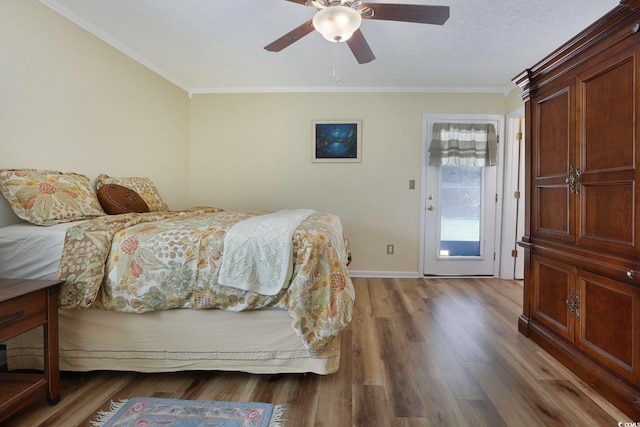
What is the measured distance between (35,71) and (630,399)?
3759 millimetres

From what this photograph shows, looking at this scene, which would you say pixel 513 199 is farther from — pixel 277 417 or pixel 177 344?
pixel 177 344

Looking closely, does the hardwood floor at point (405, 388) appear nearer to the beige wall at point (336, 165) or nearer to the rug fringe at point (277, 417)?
the rug fringe at point (277, 417)

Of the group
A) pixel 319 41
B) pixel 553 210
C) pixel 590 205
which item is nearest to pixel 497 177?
pixel 553 210

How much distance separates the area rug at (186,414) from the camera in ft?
4.16

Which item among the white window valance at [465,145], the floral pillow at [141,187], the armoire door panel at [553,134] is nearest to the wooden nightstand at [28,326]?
the floral pillow at [141,187]

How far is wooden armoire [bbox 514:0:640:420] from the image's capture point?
136cm

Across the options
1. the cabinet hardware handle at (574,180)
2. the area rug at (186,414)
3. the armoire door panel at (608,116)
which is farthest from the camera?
the cabinet hardware handle at (574,180)

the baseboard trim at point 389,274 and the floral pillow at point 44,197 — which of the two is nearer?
the floral pillow at point 44,197

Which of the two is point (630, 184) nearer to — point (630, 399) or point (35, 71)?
point (630, 399)

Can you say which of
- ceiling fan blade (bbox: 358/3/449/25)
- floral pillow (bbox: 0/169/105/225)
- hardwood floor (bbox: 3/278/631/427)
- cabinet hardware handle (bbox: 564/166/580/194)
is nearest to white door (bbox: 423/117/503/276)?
hardwood floor (bbox: 3/278/631/427)

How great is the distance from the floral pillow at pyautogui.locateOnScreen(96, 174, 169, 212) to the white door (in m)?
2.92

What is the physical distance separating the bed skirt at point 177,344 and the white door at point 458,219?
8.32 feet

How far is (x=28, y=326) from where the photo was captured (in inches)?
48.7

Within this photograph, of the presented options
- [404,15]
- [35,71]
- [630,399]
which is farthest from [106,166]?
[630,399]
